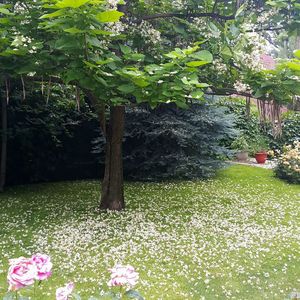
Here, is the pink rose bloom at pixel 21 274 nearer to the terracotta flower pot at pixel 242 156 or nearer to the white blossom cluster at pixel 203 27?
the white blossom cluster at pixel 203 27

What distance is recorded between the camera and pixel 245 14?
514cm

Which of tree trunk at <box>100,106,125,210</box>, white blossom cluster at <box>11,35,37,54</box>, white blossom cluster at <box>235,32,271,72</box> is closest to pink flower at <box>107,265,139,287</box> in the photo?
white blossom cluster at <box>11,35,37,54</box>

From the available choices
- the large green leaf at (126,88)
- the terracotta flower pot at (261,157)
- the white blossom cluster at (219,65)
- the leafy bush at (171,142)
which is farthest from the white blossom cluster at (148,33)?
the terracotta flower pot at (261,157)

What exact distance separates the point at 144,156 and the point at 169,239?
424cm

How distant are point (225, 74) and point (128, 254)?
8.37ft

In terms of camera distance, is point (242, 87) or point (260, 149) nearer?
point (242, 87)

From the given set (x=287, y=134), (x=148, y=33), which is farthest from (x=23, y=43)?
(x=287, y=134)

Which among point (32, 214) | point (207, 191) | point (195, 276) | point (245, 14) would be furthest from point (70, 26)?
point (207, 191)

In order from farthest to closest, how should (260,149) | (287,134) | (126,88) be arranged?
(287,134) < (260,149) < (126,88)

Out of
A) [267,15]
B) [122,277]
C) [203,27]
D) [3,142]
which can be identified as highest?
[267,15]

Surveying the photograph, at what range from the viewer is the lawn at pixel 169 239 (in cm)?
354

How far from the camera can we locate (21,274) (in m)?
1.41

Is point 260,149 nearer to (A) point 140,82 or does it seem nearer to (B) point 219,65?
(B) point 219,65

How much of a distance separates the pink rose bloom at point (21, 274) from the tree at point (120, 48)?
1803mm
